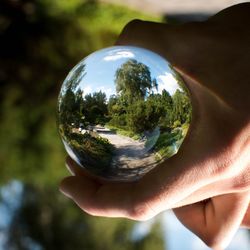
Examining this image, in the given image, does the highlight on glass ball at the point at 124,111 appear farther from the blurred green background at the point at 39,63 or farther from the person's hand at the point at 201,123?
the blurred green background at the point at 39,63

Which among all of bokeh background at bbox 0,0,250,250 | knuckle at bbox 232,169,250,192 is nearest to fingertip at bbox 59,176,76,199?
knuckle at bbox 232,169,250,192

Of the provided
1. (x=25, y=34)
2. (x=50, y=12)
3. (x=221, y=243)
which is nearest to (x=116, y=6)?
(x=50, y=12)

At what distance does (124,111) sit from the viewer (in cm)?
52

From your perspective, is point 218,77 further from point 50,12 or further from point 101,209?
point 50,12

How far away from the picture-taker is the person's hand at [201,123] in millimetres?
543

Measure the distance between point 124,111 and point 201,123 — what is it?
3.3 inches

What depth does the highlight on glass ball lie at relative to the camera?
20.4 inches

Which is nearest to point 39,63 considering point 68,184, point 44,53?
point 44,53

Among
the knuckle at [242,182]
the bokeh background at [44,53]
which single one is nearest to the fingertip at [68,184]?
the knuckle at [242,182]

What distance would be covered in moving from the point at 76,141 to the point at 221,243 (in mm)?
247

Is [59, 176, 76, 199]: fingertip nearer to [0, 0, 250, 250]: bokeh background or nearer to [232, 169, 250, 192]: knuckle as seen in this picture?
[232, 169, 250, 192]: knuckle

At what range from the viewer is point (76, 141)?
0.54 meters

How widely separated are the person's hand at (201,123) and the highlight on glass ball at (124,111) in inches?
0.7

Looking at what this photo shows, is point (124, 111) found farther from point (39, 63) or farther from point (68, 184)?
point (39, 63)
